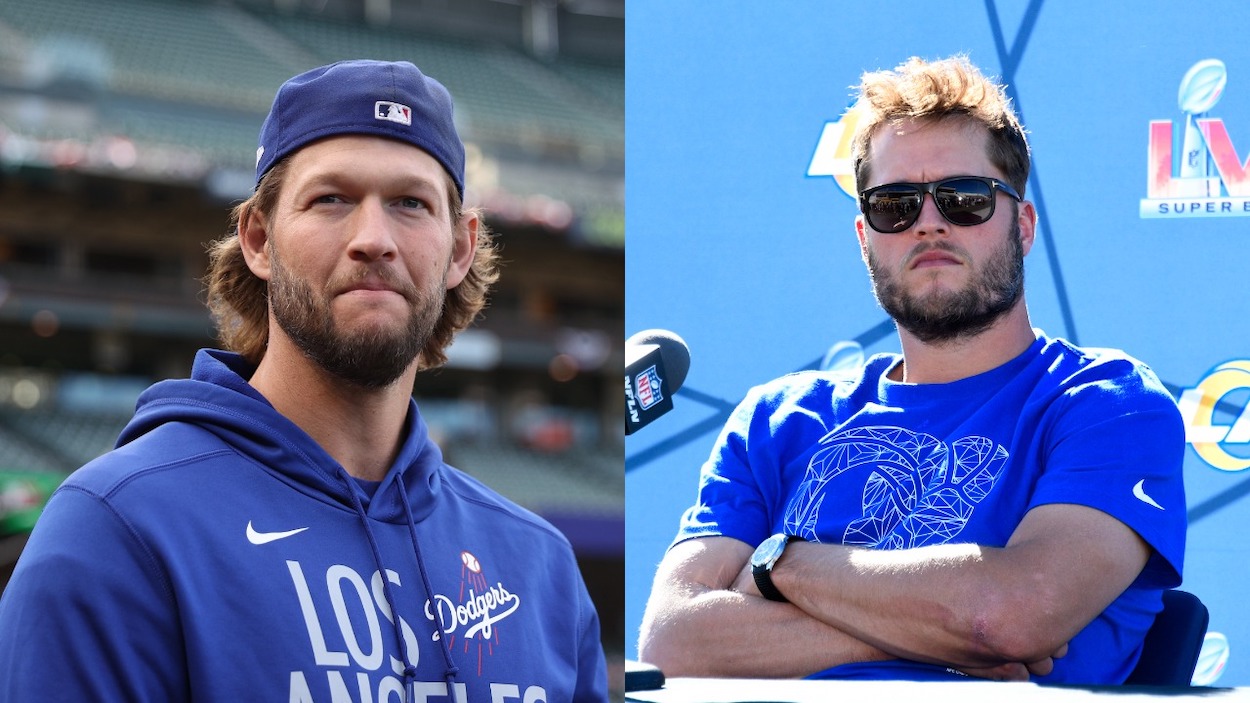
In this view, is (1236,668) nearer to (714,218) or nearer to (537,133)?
(714,218)

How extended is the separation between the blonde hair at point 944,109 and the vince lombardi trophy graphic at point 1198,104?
27cm

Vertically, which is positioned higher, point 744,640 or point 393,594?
point 393,594

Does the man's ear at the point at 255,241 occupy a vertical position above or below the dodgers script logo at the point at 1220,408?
above

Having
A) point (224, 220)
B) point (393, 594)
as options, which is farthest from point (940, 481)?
point (224, 220)

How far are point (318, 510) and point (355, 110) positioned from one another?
44cm

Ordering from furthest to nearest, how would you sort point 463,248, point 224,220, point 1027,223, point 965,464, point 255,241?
point 224,220 → point 1027,223 → point 965,464 → point 463,248 → point 255,241

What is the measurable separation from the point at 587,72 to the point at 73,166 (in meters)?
8.48

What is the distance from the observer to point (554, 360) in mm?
16344

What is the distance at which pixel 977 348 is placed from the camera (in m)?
2.01

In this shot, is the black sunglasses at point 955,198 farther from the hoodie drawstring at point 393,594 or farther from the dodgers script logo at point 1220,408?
the hoodie drawstring at point 393,594

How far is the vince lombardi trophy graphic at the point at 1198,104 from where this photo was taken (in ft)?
6.88

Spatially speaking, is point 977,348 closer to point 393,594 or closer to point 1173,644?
point 1173,644

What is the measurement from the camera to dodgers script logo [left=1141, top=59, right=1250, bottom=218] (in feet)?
6.88

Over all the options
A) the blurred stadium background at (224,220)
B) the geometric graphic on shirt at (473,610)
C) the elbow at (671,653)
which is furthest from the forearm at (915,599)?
the blurred stadium background at (224,220)
